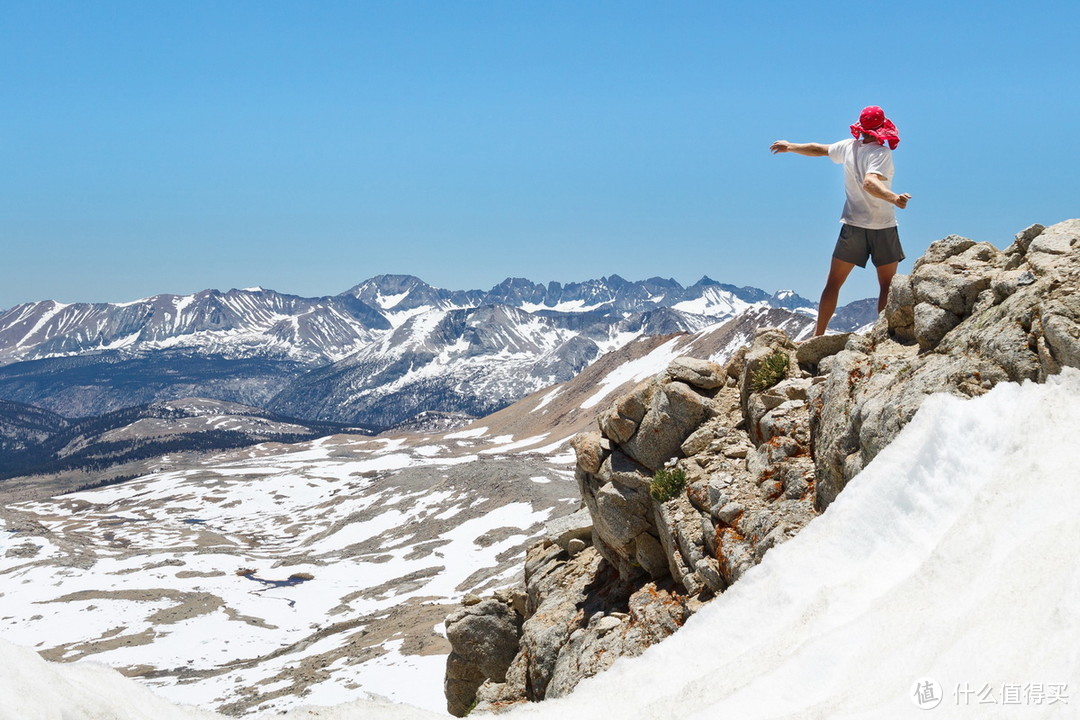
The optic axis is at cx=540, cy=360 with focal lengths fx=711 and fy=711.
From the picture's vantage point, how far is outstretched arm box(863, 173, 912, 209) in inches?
555

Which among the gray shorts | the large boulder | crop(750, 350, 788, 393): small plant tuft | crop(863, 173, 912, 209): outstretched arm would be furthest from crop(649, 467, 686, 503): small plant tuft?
the large boulder

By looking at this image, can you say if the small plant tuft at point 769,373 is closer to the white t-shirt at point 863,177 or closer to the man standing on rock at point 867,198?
the man standing on rock at point 867,198

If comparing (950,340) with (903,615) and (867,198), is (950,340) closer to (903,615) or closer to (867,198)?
(867,198)

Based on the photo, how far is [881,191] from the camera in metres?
14.2

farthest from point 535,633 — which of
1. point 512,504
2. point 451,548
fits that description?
point 512,504

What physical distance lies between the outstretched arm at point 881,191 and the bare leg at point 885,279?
2.08m

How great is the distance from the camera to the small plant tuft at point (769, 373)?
55.6ft

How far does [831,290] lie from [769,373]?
260 centimetres

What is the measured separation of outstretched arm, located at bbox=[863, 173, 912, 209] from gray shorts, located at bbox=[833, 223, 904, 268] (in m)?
1.45

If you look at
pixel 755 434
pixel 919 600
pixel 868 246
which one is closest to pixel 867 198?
pixel 868 246

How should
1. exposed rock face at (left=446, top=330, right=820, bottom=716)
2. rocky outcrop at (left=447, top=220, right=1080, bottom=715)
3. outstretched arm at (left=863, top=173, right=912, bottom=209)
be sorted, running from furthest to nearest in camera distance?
exposed rock face at (left=446, top=330, right=820, bottom=716) → outstretched arm at (left=863, top=173, right=912, bottom=209) → rocky outcrop at (left=447, top=220, right=1080, bottom=715)

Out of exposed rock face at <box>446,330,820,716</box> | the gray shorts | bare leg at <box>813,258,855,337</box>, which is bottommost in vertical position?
exposed rock face at <box>446,330,820,716</box>

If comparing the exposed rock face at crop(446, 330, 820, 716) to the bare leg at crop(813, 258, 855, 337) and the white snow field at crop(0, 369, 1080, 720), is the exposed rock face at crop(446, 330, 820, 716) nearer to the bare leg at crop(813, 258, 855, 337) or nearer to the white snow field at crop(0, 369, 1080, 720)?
the bare leg at crop(813, 258, 855, 337)

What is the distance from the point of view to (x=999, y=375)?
11.3 metres
